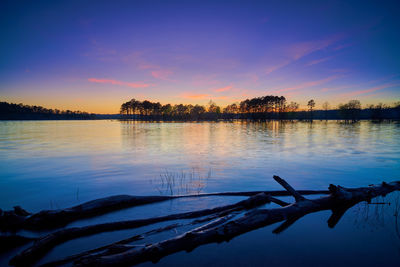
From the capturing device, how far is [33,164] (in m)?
15.9

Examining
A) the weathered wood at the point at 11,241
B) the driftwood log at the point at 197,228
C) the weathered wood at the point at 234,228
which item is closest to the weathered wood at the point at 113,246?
the driftwood log at the point at 197,228

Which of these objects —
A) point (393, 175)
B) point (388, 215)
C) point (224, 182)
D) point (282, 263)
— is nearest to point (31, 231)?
point (282, 263)

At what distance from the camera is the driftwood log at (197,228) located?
4102 millimetres

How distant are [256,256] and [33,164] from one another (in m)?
17.8

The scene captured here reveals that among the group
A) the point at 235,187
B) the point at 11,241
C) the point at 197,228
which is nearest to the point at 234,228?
the point at 197,228

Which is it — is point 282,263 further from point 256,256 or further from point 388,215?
point 388,215

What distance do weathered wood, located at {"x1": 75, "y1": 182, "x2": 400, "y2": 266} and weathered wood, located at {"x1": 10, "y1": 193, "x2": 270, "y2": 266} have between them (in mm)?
1098

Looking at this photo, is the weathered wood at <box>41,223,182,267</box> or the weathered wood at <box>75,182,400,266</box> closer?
the weathered wood at <box>75,182,400,266</box>

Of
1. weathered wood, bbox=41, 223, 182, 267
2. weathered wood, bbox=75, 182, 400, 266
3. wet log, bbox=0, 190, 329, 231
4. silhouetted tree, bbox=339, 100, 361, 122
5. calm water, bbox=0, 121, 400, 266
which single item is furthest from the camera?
silhouetted tree, bbox=339, 100, 361, 122

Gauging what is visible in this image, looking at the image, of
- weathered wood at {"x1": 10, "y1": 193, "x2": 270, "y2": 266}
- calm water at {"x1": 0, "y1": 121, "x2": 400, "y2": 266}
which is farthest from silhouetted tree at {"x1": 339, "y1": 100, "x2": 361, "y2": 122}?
weathered wood at {"x1": 10, "y1": 193, "x2": 270, "y2": 266}

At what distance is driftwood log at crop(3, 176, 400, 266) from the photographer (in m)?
4.10

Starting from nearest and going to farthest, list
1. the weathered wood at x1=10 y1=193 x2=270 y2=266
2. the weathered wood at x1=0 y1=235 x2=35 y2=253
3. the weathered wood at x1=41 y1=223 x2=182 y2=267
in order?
the weathered wood at x1=41 y1=223 x2=182 y2=267
the weathered wood at x1=10 y1=193 x2=270 y2=266
the weathered wood at x1=0 y1=235 x2=35 y2=253

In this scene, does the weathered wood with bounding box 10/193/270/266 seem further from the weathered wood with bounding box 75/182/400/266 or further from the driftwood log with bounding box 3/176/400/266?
the weathered wood with bounding box 75/182/400/266

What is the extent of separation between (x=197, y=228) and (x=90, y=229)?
9.20ft
